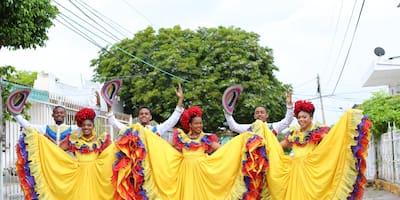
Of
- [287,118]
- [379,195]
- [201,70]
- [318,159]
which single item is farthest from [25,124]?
[201,70]

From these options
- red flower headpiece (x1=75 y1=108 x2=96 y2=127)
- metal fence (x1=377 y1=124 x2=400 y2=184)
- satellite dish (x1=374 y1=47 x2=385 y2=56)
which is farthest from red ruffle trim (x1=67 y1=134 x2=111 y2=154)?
satellite dish (x1=374 y1=47 x2=385 y2=56)

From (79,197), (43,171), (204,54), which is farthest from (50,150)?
(204,54)

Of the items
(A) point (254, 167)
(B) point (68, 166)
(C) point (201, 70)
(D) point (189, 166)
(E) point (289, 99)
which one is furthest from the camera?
(C) point (201, 70)

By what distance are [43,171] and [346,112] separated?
141 inches

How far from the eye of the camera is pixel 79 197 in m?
6.66

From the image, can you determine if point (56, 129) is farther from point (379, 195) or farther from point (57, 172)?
point (379, 195)

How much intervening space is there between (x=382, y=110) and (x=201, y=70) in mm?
9309

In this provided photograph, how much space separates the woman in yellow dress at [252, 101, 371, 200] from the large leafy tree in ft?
50.2

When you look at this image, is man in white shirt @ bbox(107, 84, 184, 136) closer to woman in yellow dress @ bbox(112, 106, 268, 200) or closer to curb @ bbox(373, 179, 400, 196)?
woman in yellow dress @ bbox(112, 106, 268, 200)

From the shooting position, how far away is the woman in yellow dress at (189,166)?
6309 millimetres

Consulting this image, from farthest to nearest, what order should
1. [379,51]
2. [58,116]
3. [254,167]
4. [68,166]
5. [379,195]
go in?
[379,51], [379,195], [58,116], [68,166], [254,167]

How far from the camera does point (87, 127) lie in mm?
6805

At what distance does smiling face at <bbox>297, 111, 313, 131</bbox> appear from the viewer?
6453 mm

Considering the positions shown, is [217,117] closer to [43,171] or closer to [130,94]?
[130,94]
